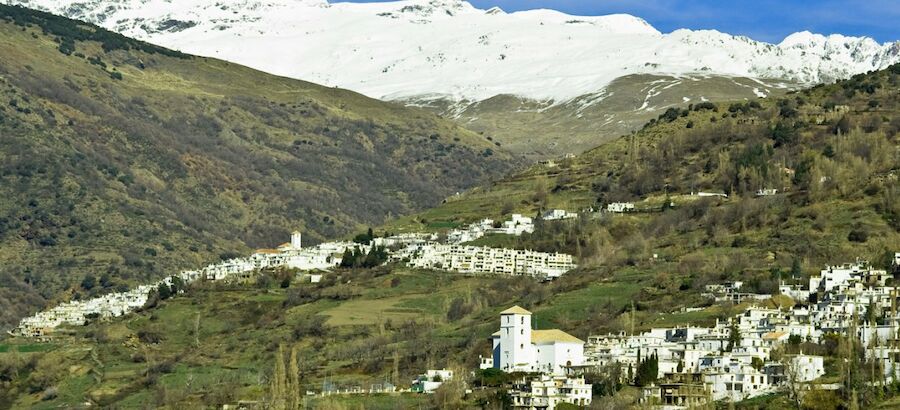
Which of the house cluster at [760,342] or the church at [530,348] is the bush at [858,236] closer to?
the house cluster at [760,342]

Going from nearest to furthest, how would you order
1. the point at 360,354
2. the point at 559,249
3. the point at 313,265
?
1. the point at 360,354
2. the point at 559,249
3. the point at 313,265

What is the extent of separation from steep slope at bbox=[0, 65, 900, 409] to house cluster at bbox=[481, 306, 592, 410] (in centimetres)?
239

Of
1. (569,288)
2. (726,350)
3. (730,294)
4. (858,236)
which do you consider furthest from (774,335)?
(569,288)

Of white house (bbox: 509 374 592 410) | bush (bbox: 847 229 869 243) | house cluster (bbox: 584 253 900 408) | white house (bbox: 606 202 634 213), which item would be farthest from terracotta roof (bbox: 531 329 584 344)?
white house (bbox: 606 202 634 213)

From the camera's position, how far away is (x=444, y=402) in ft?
286

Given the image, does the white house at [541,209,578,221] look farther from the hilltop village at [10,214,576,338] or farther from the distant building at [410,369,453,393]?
the distant building at [410,369,453,393]

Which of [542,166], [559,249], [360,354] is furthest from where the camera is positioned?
[542,166]

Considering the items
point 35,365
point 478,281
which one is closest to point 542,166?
point 478,281

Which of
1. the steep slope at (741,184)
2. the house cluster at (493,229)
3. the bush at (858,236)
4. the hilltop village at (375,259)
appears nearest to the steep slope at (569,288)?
the bush at (858,236)

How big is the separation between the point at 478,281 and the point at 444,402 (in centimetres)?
5042

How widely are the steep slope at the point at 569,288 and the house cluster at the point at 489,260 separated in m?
2.21

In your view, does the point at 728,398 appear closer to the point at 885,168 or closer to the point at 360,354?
the point at 360,354

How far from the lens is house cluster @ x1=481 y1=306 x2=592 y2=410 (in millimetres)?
83875

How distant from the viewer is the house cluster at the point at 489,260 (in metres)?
142
